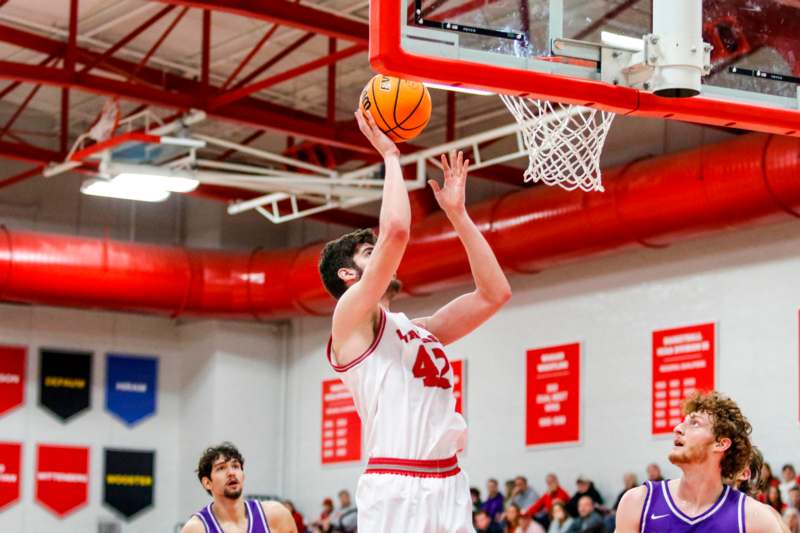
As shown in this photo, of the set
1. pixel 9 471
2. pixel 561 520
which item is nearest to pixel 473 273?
pixel 561 520

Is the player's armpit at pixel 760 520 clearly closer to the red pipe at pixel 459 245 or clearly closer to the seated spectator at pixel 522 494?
the red pipe at pixel 459 245

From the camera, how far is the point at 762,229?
1717 cm

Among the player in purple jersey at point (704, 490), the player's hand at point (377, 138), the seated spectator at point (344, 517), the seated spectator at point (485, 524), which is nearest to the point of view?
the player's hand at point (377, 138)

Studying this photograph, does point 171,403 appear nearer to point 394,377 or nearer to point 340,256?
point 340,256

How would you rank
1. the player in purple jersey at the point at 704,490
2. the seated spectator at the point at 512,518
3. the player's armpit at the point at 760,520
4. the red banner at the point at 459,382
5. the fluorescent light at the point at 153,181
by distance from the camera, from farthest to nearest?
the red banner at the point at 459,382 → the seated spectator at the point at 512,518 → the fluorescent light at the point at 153,181 → the player in purple jersey at the point at 704,490 → the player's armpit at the point at 760,520

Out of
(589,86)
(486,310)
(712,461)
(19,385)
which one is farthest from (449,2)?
(19,385)

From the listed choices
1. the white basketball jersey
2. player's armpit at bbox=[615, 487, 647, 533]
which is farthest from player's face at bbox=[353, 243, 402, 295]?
player's armpit at bbox=[615, 487, 647, 533]

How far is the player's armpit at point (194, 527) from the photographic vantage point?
9602mm

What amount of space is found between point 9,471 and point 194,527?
1387 centimetres

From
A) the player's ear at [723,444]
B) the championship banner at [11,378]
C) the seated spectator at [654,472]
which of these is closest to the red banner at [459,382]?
the seated spectator at [654,472]

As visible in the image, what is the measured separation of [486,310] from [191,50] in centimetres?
1363

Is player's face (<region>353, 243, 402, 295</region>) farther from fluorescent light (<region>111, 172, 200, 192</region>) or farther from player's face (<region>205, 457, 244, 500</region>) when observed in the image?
fluorescent light (<region>111, 172, 200, 192</region>)

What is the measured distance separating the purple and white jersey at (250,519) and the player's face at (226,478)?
0.42 feet

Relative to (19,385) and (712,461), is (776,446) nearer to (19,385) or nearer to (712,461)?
(712,461)
